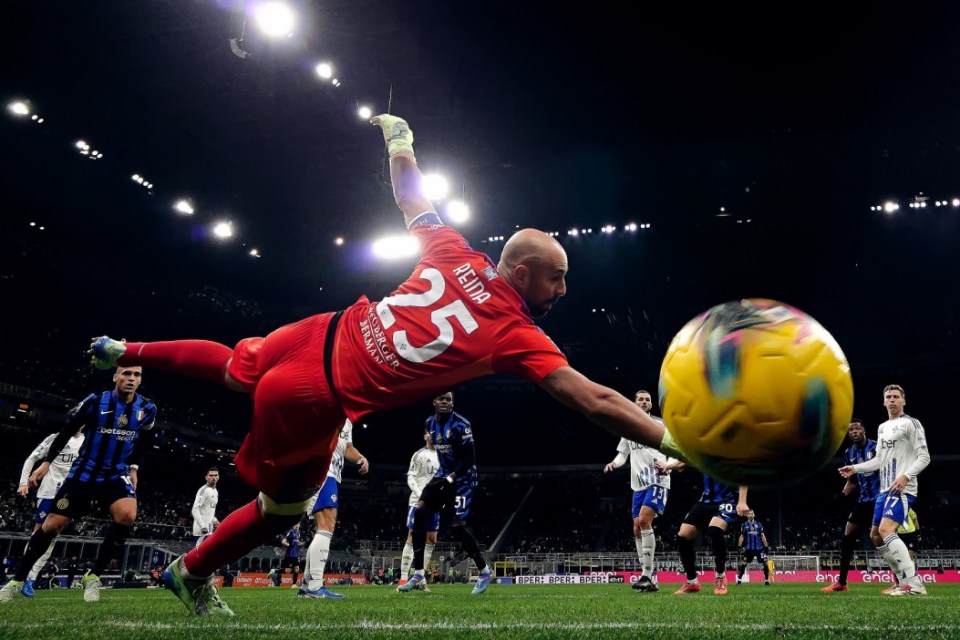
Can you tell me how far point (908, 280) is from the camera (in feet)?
94.9

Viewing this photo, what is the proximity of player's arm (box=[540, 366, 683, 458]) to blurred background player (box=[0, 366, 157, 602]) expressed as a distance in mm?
Result: 5482

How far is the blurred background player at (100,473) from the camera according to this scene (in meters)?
6.54

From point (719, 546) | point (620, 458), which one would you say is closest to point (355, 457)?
point (620, 458)

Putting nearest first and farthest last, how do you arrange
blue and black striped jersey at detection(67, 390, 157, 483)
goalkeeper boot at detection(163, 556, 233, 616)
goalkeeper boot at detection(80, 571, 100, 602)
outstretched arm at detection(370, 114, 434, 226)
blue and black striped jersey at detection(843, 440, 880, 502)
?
outstretched arm at detection(370, 114, 434, 226) → goalkeeper boot at detection(163, 556, 233, 616) → goalkeeper boot at detection(80, 571, 100, 602) → blue and black striped jersey at detection(67, 390, 157, 483) → blue and black striped jersey at detection(843, 440, 880, 502)

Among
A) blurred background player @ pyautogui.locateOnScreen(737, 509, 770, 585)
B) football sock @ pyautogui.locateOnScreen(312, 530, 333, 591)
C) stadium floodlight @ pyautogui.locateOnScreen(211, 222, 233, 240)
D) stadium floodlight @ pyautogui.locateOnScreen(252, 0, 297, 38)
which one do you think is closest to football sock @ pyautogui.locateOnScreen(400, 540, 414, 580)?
football sock @ pyautogui.locateOnScreen(312, 530, 333, 591)

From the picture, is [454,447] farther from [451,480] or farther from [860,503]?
[860,503]

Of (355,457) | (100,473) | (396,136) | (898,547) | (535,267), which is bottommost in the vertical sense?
(898,547)

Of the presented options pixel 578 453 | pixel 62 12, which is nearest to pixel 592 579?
pixel 578 453

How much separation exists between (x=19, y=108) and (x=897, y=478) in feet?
73.8

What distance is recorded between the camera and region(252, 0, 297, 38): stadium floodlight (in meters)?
13.3

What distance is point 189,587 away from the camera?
3721mm

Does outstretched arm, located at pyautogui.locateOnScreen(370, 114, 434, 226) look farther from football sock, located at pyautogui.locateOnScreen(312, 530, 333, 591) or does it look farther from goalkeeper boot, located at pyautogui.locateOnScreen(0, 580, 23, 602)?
football sock, located at pyautogui.locateOnScreen(312, 530, 333, 591)

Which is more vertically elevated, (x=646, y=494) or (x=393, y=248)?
(x=393, y=248)

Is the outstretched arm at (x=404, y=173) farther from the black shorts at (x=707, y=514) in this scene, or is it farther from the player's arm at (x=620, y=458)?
the player's arm at (x=620, y=458)
